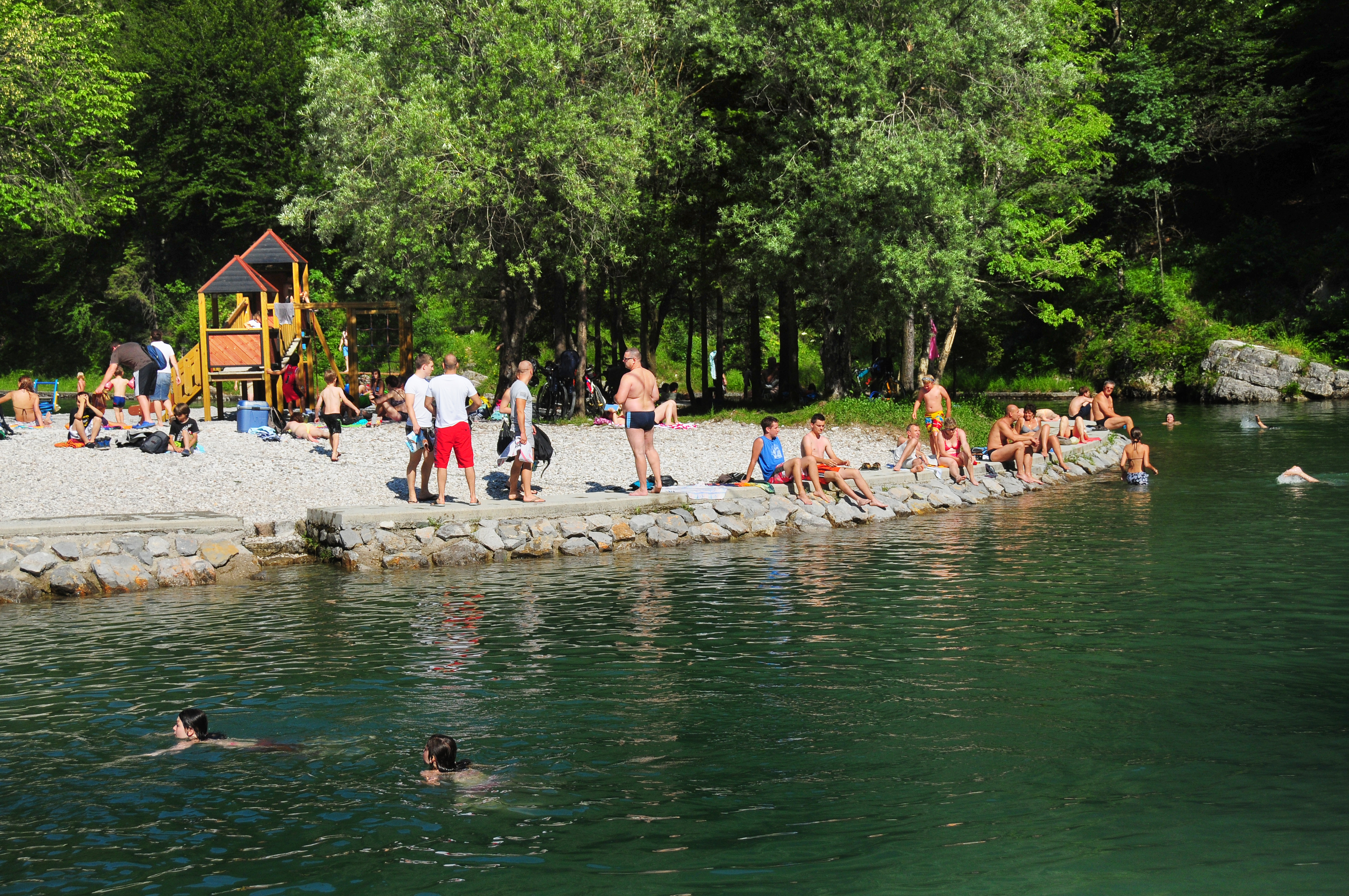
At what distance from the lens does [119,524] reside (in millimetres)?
14891

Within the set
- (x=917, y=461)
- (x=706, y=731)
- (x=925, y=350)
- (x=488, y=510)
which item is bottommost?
(x=706, y=731)

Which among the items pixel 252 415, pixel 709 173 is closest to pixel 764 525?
pixel 252 415

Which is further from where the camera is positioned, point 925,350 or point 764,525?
point 925,350

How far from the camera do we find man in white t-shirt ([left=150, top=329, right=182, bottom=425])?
81.5 ft

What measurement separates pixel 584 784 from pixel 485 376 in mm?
50973

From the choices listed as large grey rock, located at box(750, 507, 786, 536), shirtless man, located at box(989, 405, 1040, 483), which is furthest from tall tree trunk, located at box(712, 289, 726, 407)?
large grey rock, located at box(750, 507, 786, 536)

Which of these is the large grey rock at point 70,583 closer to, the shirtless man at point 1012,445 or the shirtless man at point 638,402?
the shirtless man at point 638,402

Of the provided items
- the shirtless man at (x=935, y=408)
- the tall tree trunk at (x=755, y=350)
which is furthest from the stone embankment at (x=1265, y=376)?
the shirtless man at (x=935, y=408)

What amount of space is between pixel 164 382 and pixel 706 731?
2006 cm

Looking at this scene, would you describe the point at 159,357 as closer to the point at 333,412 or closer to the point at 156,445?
the point at 156,445

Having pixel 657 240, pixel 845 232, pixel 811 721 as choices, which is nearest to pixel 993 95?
pixel 845 232

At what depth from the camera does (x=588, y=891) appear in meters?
5.94

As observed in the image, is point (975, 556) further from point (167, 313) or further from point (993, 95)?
point (167, 313)

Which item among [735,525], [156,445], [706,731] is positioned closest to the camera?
[706,731]
